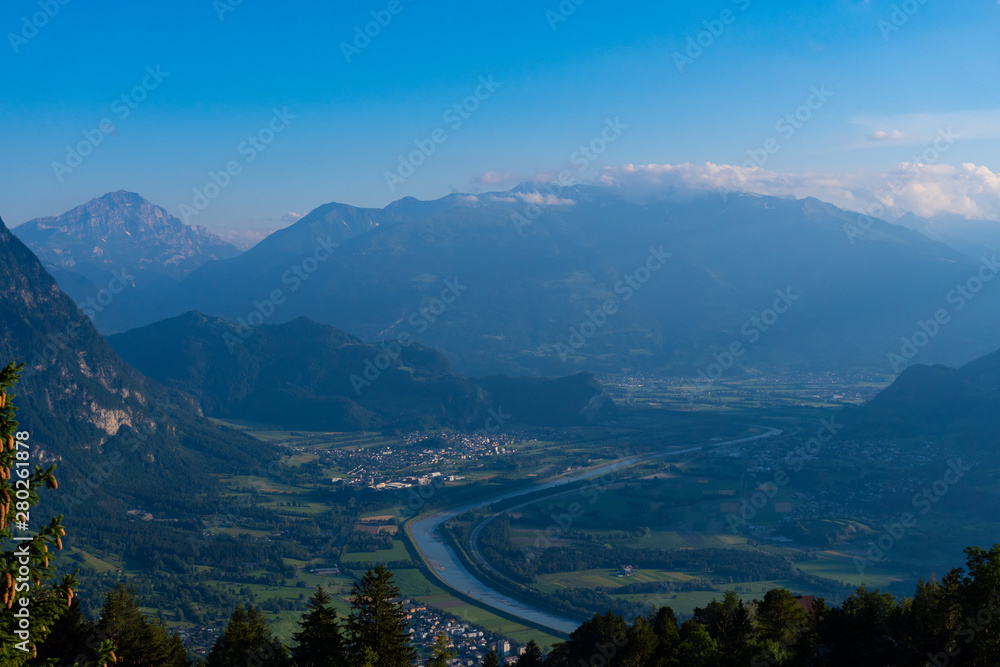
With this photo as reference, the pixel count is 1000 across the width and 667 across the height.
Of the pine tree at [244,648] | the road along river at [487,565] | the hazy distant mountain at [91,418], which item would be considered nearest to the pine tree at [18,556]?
the pine tree at [244,648]

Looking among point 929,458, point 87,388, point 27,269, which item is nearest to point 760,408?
point 929,458

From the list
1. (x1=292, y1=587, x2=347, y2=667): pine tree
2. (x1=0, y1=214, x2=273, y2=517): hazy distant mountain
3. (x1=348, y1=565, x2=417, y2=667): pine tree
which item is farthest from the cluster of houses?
(x1=0, y1=214, x2=273, y2=517): hazy distant mountain

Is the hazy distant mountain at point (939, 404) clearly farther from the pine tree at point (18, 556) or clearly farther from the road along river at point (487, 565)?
the pine tree at point (18, 556)

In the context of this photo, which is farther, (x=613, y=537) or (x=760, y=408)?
(x=760, y=408)

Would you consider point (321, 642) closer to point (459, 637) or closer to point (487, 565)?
point (459, 637)

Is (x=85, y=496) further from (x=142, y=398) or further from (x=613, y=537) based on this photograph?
(x=613, y=537)

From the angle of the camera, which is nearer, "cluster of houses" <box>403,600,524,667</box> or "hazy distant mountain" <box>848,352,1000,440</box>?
"cluster of houses" <box>403,600,524,667</box>

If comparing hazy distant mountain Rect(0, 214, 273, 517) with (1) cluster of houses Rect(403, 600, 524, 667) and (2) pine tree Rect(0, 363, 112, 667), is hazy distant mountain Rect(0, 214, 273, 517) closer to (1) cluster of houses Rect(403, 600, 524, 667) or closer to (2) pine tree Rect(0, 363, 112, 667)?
(1) cluster of houses Rect(403, 600, 524, 667)

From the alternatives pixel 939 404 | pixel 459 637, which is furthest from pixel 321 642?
pixel 939 404
